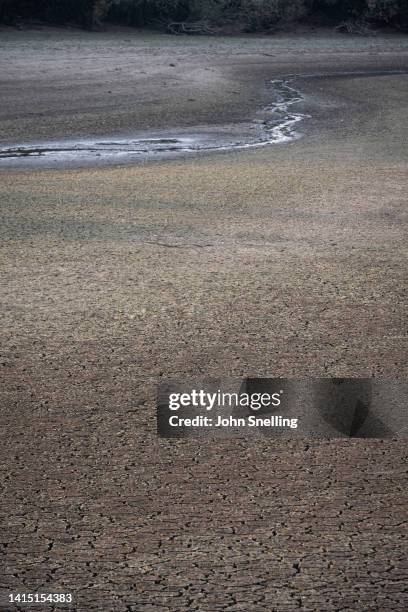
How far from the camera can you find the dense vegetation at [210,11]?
116ft

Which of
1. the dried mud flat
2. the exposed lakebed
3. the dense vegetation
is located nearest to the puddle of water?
the exposed lakebed

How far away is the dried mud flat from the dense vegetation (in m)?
23.1

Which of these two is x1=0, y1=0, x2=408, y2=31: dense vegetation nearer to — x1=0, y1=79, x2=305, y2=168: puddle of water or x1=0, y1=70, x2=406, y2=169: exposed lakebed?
x1=0, y1=70, x2=406, y2=169: exposed lakebed

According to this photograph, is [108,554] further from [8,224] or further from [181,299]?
[8,224]

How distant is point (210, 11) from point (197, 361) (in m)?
35.3

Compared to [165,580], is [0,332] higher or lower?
higher

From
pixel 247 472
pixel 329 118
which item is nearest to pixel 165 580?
pixel 247 472

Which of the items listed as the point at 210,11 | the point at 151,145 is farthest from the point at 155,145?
the point at 210,11

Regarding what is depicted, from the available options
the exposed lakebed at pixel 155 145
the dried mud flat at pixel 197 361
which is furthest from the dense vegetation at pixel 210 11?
the dried mud flat at pixel 197 361

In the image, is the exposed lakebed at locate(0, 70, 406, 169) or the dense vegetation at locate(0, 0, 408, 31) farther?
the dense vegetation at locate(0, 0, 408, 31)

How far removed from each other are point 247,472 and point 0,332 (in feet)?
7.58

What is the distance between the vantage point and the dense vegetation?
116 feet

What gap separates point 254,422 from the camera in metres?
4.93

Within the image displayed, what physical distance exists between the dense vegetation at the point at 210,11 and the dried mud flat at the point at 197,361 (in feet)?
75.9
